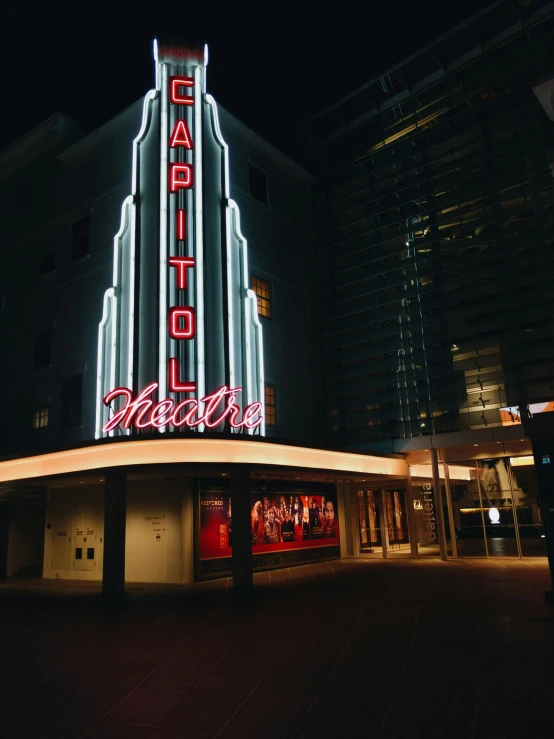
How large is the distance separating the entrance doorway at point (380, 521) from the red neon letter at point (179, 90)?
17547 mm

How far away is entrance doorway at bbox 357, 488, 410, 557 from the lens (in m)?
27.1

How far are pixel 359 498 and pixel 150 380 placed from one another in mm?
12451

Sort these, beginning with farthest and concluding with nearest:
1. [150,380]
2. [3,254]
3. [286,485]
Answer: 1. [3,254]
2. [286,485]
3. [150,380]

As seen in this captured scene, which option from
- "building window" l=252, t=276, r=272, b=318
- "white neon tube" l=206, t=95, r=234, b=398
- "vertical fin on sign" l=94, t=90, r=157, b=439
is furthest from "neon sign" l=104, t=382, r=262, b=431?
"building window" l=252, t=276, r=272, b=318

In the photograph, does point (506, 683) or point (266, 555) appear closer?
point (506, 683)

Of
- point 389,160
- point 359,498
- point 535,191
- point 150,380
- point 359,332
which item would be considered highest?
point 389,160

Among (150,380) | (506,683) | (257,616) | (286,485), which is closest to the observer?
(506,683)

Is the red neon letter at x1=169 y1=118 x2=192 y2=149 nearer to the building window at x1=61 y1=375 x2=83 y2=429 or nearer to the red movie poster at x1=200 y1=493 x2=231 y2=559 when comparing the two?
the building window at x1=61 y1=375 x2=83 y2=429

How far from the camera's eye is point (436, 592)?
14844mm

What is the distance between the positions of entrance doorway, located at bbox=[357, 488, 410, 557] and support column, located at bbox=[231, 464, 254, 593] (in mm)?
9982

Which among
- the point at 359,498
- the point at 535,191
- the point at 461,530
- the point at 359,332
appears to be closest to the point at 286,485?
the point at 359,498

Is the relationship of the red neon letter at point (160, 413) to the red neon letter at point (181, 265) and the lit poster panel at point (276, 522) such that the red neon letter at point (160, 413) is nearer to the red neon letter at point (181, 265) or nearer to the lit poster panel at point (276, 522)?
the red neon letter at point (181, 265)

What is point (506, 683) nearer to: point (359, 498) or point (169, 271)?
point (169, 271)

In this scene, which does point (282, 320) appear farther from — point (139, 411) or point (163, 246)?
point (139, 411)
